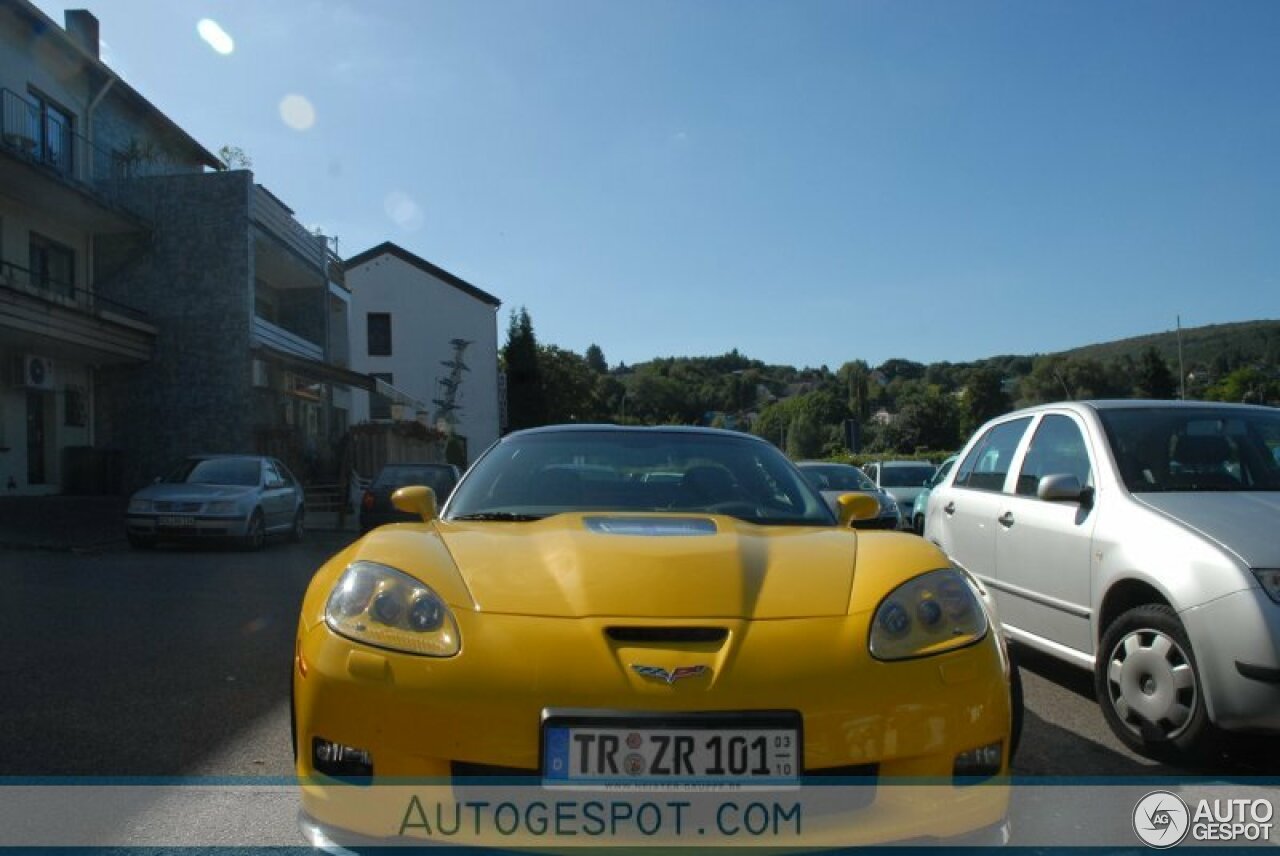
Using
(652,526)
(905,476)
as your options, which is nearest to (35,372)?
(905,476)

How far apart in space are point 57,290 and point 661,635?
67.5 feet

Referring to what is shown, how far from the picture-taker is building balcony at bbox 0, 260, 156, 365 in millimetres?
15531

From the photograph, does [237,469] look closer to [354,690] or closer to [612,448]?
[612,448]

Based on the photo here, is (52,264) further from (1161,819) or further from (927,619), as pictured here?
(1161,819)

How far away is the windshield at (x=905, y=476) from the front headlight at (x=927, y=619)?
1603 cm

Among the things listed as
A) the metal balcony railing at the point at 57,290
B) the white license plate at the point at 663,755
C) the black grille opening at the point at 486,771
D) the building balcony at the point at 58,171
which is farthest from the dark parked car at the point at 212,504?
the white license plate at the point at 663,755

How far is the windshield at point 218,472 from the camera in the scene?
46.1ft

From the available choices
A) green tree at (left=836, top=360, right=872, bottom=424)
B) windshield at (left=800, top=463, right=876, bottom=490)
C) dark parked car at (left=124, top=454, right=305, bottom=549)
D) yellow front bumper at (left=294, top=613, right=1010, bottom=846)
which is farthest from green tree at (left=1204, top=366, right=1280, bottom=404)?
green tree at (left=836, top=360, right=872, bottom=424)

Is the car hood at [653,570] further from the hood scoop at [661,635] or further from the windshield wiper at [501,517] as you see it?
the windshield wiper at [501,517]

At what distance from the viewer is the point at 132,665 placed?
5.82 meters

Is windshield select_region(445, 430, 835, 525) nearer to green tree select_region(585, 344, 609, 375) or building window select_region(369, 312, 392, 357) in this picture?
building window select_region(369, 312, 392, 357)

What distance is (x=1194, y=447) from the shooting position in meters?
5.10

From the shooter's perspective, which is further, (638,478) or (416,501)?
(638,478)

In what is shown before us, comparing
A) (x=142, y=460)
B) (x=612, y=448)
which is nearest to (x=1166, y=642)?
(x=612, y=448)
